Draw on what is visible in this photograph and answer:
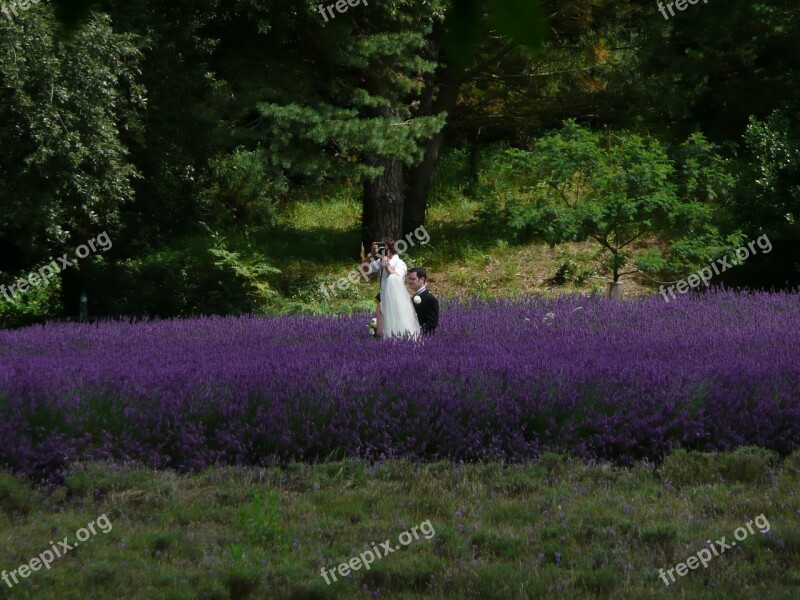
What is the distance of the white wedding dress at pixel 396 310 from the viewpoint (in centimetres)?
1047

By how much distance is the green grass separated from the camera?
527cm

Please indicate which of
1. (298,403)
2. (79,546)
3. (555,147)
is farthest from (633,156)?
(79,546)

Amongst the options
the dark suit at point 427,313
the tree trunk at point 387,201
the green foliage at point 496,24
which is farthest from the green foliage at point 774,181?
the green foliage at point 496,24

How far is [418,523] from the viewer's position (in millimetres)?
6285

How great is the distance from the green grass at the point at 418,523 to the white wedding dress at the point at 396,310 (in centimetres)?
316

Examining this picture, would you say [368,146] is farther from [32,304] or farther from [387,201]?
[32,304]

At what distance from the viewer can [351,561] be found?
5.54 meters

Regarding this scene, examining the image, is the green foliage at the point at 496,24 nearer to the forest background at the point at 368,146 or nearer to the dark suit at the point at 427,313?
the dark suit at the point at 427,313

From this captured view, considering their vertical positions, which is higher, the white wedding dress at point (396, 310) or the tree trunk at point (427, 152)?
the tree trunk at point (427, 152)

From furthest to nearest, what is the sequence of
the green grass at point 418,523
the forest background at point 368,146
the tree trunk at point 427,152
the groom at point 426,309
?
the tree trunk at point 427,152 < the forest background at point 368,146 < the groom at point 426,309 < the green grass at point 418,523

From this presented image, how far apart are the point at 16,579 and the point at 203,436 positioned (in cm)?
247

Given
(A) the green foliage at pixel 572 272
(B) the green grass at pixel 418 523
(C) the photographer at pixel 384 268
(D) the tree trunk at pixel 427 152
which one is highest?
(D) the tree trunk at pixel 427 152

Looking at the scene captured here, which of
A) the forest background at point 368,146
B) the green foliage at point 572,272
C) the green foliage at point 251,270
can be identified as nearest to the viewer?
the forest background at point 368,146

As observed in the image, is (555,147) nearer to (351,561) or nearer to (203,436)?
(203,436)
